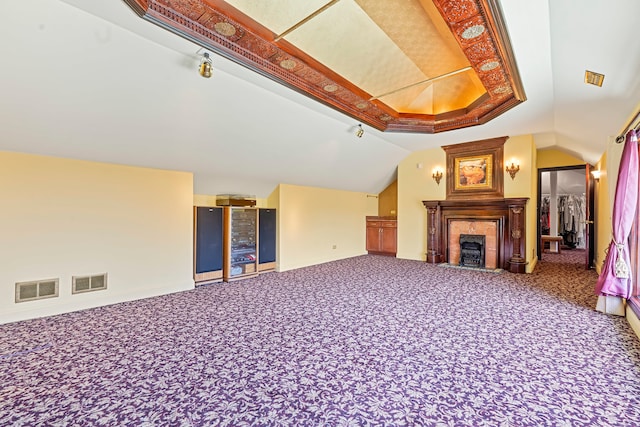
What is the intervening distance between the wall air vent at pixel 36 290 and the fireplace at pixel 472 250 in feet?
23.8

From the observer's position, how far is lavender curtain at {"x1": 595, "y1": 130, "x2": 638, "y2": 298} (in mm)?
3236

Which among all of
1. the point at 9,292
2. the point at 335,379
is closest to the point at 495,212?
the point at 335,379

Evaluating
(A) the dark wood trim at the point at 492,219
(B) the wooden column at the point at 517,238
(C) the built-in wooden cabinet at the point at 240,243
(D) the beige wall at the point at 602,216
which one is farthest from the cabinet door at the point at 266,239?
(D) the beige wall at the point at 602,216

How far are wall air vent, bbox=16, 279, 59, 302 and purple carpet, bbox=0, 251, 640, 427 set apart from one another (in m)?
0.30

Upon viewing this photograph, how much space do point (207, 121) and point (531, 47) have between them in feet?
12.5

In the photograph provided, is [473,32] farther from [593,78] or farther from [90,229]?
[90,229]

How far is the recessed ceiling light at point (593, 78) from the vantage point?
2941 mm

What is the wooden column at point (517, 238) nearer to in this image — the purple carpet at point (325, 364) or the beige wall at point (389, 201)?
the purple carpet at point (325, 364)

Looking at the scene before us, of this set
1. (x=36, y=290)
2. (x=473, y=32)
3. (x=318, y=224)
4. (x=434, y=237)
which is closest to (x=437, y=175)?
(x=434, y=237)

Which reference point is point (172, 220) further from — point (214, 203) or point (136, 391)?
point (136, 391)

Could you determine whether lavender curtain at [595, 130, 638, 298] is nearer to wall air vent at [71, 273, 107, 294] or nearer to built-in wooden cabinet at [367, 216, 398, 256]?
built-in wooden cabinet at [367, 216, 398, 256]

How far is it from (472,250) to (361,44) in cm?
516

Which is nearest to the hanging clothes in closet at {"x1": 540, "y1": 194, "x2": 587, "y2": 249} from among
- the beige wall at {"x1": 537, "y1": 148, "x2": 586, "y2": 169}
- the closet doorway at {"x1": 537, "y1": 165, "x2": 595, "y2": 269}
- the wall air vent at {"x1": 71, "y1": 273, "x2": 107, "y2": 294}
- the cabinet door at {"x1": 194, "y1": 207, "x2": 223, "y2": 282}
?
the closet doorway at {"x1": 537, "y1": 165, "x2": 595, "y2": 269}

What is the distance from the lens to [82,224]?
12.0 ft
